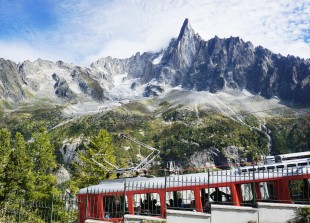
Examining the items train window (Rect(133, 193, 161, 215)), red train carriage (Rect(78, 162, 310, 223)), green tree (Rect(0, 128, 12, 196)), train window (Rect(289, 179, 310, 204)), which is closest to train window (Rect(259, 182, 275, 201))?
red train carriage (Rect(78, 162, 310, 223))

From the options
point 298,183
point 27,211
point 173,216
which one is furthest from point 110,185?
point 298,183

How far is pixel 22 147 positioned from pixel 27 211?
19.8 m

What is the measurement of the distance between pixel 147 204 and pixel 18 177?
24.2 metres

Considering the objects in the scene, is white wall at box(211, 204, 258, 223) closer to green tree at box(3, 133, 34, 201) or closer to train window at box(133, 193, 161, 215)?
train window at box(133, 193, 161, 215)

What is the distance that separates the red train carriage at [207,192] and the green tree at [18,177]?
18878 millimetres

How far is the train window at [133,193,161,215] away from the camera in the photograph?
81.8ft

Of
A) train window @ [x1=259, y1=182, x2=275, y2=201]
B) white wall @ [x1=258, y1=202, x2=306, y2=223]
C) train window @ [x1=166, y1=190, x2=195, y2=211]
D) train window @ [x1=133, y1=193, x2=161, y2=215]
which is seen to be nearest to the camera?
white wall @ [x1=258, y1=202, x2=306, y2=223]

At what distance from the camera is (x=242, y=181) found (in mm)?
23062

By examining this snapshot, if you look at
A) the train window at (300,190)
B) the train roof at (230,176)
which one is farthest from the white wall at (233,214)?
the train window at (300,190)

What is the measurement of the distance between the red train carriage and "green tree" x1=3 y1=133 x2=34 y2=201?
61.9 ft

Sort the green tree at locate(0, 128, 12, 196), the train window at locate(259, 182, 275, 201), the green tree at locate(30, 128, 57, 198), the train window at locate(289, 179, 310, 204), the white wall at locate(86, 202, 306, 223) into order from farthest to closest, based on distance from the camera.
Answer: the green tree at locate(30, 128, 57, 198) → the green tree at locate(0, 128, 12, 196) → the train window at locate(259, 182, 275, 201) → the train window at locate(289, 179, 310, 204) → the white wall at locate(86, 202, 306, 223)

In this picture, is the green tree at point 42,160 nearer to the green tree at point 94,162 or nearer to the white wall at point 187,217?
the green tree at point 94,162

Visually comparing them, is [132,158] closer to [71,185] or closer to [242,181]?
[71,185]

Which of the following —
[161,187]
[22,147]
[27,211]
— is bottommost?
[27,211]
